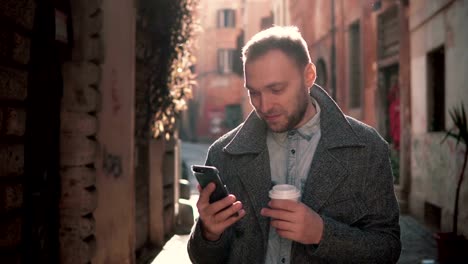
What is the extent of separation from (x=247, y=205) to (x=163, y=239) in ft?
19.0

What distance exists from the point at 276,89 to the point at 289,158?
31cm

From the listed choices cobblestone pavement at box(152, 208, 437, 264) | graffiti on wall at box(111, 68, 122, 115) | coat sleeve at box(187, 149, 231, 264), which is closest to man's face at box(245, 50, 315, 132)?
coat sleeve at box(187, 149, 231, 264)

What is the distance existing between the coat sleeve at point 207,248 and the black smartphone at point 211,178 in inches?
10.5

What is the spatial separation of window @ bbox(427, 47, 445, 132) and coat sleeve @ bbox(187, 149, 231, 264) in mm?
7484

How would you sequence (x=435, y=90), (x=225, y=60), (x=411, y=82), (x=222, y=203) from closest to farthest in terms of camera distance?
(x=222, y=203), (x=435, y=90), (x=411, y=82), (x=225, y=60)

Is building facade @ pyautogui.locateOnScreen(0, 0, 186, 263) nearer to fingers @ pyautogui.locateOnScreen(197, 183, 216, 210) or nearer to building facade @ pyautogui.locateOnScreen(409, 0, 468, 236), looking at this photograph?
fingers @ pyautogui.locateOnScreen(197, 183, 216, 210)

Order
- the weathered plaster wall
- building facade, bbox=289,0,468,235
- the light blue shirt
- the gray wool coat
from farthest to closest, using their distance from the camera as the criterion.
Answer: building facade, bbox=289,0,468,235, the weathered plaster wall, the light blue shirt, the gray wool coat

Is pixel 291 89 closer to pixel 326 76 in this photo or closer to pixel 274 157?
A: pixel 274 157

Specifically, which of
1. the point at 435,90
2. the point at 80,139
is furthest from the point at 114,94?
the point at 435,90

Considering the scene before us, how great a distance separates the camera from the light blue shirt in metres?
2.39

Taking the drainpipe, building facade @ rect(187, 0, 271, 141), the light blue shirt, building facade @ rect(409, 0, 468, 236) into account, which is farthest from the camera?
building facade @ rect(187, 0, 271, 141)

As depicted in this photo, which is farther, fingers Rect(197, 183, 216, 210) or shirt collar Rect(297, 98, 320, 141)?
shirt collar Rect(297, 98, 320, 141)

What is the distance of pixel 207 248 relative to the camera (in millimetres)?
2422

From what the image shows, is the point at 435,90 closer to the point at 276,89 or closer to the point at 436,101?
the point at 436,101
